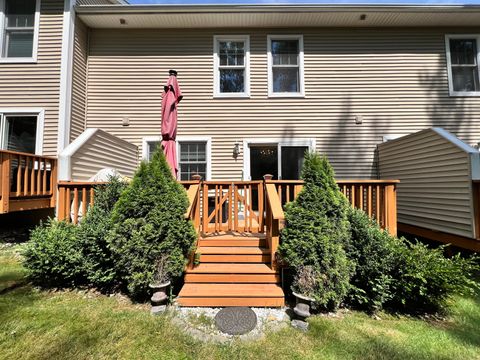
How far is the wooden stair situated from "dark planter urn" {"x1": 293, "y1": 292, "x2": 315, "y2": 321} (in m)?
0.27

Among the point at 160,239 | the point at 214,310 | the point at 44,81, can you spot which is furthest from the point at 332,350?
the point at 44,81

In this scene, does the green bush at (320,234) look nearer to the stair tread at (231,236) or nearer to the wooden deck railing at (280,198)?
the wooden deck railing at (280,198)

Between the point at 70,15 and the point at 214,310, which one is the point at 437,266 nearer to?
the point at 214,310

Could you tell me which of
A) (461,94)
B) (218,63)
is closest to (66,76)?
(218,63)

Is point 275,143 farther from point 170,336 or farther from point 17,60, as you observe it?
point 17,60

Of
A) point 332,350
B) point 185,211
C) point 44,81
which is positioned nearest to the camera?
point 332,350

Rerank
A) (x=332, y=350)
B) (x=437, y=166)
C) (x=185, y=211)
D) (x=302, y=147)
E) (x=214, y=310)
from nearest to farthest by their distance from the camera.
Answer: (x=332, y=350), (x=214, y=310), (x=185, y=211), (x=437, y=166), (x=302, y=147)

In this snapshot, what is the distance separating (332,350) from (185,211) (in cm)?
226

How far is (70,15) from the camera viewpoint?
6312 mm

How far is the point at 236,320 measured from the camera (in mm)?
2881

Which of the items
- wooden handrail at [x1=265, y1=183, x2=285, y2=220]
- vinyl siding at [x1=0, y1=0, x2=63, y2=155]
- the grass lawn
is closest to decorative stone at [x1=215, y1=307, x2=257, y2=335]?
the grass lawn

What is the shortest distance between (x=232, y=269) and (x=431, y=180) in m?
4.56

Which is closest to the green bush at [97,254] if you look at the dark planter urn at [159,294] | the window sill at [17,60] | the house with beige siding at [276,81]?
the dark planter urn at [159,294]

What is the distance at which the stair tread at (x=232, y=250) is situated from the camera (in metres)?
3.79
